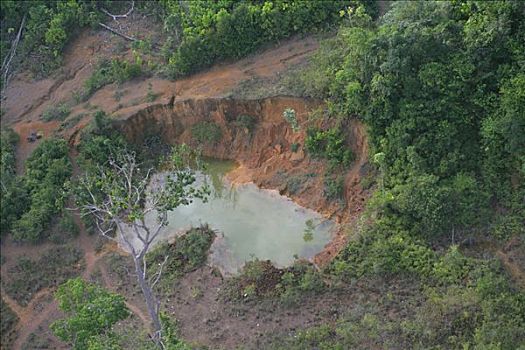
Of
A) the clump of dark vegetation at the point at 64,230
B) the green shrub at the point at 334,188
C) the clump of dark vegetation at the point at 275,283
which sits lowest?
the clump of dark vegetation at the point at 275,283

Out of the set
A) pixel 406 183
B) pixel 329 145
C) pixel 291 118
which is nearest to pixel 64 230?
pixel 291 118

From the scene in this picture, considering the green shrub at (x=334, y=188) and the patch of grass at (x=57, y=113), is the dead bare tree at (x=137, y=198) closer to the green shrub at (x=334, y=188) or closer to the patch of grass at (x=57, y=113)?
the patch of grass at (x=57, y=113)

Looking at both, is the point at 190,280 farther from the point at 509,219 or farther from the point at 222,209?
the point at 509,219

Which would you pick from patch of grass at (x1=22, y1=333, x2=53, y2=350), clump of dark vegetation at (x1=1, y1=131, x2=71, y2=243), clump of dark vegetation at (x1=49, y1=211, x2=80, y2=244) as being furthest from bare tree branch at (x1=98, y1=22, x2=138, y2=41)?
patch of grass at (x1=22, y1=333, x2=53, y2=350)

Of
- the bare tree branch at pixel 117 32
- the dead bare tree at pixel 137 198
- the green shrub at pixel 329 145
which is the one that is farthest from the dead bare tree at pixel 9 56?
the green shrub at pixel 329 145

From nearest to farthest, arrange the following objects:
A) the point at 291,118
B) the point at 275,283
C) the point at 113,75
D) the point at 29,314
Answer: the point at 275,283 < the point at 29,314 < the point at 291,118 < the point at 113,75

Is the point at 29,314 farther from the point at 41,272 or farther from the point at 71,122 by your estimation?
the point at 71,122

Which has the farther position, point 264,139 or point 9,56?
point 9,56
